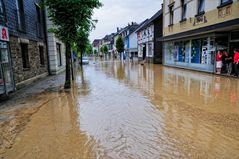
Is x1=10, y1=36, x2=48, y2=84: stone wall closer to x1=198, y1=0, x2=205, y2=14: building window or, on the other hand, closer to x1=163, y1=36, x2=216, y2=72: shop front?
x1=163, y1=36, x2=216, y2=72: shop front

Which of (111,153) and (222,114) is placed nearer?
(111,153)

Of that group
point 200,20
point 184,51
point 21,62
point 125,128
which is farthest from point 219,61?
point 21,62

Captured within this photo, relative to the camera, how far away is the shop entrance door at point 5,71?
712cm

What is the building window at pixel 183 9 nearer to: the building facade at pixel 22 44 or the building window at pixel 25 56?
the building facade at pixel 22 44

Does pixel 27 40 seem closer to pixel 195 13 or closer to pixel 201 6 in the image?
pixel 195 13

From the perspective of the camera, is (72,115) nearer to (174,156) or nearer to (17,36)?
(174,156)

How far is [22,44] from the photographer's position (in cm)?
1088

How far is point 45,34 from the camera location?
15.4m

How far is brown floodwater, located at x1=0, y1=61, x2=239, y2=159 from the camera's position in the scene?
353 centimetres

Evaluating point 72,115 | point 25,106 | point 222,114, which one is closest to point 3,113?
point 25,106

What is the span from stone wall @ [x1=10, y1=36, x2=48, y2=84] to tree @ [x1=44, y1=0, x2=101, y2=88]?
209 cm

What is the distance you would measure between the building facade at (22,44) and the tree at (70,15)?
2011mm

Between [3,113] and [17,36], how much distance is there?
5.30 metres

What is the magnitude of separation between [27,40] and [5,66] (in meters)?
4.03
